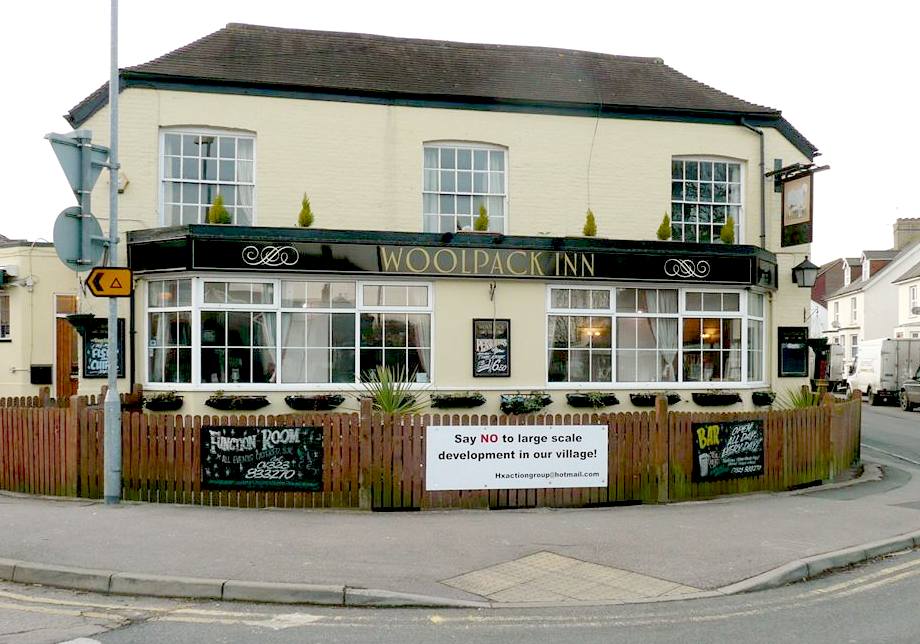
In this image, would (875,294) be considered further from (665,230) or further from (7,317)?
(7,317)

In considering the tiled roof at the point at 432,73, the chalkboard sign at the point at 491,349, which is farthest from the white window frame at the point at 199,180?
the chalkboard sign at the point at 491,349

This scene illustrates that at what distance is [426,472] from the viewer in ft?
32.8

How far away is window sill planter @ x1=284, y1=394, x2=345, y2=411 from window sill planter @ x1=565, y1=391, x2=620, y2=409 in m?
4.17

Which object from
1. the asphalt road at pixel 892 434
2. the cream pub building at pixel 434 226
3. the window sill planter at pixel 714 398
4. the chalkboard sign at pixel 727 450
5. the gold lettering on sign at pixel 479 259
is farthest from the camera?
the asphalt road at pixel 892 434

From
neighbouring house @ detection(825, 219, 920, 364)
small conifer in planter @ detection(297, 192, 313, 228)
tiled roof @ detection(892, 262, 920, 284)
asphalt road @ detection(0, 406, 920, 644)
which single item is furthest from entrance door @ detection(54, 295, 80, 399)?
neighbouring house @ detection(825, 219, 920, 364)

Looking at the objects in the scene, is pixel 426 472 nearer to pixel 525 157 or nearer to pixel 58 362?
pixel 525 157

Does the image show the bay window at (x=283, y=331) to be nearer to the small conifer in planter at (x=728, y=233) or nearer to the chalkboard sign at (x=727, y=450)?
the chalkboard sign at (x=727, y=450)

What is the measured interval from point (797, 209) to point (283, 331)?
33.4ft

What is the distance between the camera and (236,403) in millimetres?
13516

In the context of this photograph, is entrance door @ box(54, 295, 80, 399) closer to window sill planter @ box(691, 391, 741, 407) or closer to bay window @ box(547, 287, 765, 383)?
bay window @ box(547, 287, 765, 383)

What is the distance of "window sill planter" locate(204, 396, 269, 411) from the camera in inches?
530

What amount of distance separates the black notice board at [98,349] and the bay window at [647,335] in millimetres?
7569

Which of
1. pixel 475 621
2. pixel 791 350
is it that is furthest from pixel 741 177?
pixel 475 621

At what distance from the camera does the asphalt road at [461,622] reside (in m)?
5.86
